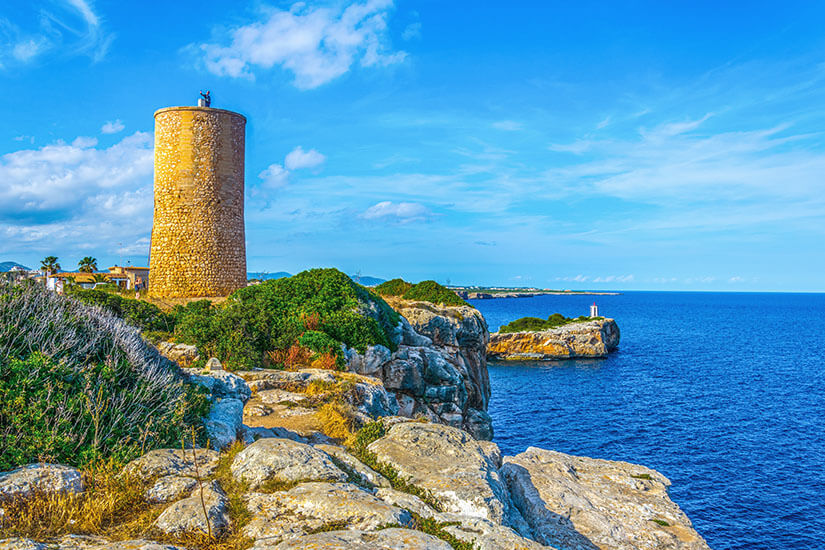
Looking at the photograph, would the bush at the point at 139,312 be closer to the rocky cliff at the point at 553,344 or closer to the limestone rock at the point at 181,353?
the limestone rock at the point at 181,353

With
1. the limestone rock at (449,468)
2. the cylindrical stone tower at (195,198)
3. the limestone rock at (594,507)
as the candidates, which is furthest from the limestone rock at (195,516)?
the cylindrical stone tower at (195,198)

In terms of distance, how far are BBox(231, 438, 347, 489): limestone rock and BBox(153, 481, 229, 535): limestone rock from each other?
0.49 m

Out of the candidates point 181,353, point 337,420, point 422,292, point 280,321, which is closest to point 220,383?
point 337,420

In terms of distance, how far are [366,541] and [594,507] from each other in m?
6.54

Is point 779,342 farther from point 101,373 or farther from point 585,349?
point 101,373

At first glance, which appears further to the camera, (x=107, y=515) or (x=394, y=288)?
(x=394, y=288)

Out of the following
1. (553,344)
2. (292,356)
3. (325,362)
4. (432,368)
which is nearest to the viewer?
(325,362)

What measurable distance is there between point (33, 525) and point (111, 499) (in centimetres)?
62

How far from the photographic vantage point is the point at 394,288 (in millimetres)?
41438

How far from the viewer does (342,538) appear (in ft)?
14.2

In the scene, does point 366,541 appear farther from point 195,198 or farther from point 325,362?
point 195,198

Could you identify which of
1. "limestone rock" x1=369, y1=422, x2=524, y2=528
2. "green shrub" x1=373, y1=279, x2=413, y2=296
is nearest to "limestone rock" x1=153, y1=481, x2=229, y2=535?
"limestone rock" x1=369, y1=422, x2=524, y2=528

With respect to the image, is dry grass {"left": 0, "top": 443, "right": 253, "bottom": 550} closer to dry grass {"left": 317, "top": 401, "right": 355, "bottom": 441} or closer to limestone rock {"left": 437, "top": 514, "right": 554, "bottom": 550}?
limestone rock {"left": 437, "top": 514, "right": 554, "bottom": 550}

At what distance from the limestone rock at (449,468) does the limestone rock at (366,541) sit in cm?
176
